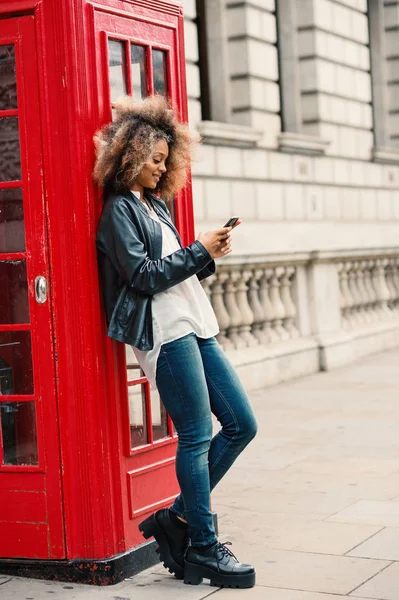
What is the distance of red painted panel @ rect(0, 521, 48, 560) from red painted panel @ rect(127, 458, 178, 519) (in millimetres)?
362

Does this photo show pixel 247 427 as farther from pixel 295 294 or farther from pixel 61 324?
pixel 295 294

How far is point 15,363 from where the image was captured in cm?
461

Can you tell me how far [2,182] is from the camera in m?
4.56

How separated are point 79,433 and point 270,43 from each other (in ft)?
29.2

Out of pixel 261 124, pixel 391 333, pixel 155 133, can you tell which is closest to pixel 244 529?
pixel 155 133

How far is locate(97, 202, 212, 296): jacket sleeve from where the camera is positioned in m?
4.19

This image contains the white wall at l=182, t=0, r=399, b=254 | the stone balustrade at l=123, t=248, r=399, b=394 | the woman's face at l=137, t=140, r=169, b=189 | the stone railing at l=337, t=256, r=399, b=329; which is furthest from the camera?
the stone railing at l=337, t=256, r=399, b=329

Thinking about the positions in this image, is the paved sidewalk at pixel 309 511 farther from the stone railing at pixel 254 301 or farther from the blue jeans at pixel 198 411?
the stone railing at pixel 254 301

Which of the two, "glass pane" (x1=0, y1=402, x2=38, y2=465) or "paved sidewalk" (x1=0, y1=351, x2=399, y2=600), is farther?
"glass pane" (x1=0, y1=402, x2=38, y2=465)

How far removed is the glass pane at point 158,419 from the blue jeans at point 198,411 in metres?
0.42

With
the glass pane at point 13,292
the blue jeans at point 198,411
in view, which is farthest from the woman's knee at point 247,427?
the glass pane at point 13,292

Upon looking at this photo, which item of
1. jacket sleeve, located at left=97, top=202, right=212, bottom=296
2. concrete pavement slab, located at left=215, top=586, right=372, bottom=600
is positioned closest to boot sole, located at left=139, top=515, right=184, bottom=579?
concrete pavement slab, located at left=215, top=586, right=372, bottom=600

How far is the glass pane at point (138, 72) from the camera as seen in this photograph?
4.71 meters

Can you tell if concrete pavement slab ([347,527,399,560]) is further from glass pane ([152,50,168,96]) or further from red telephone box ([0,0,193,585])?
glass pane ([152,50,168,96])
